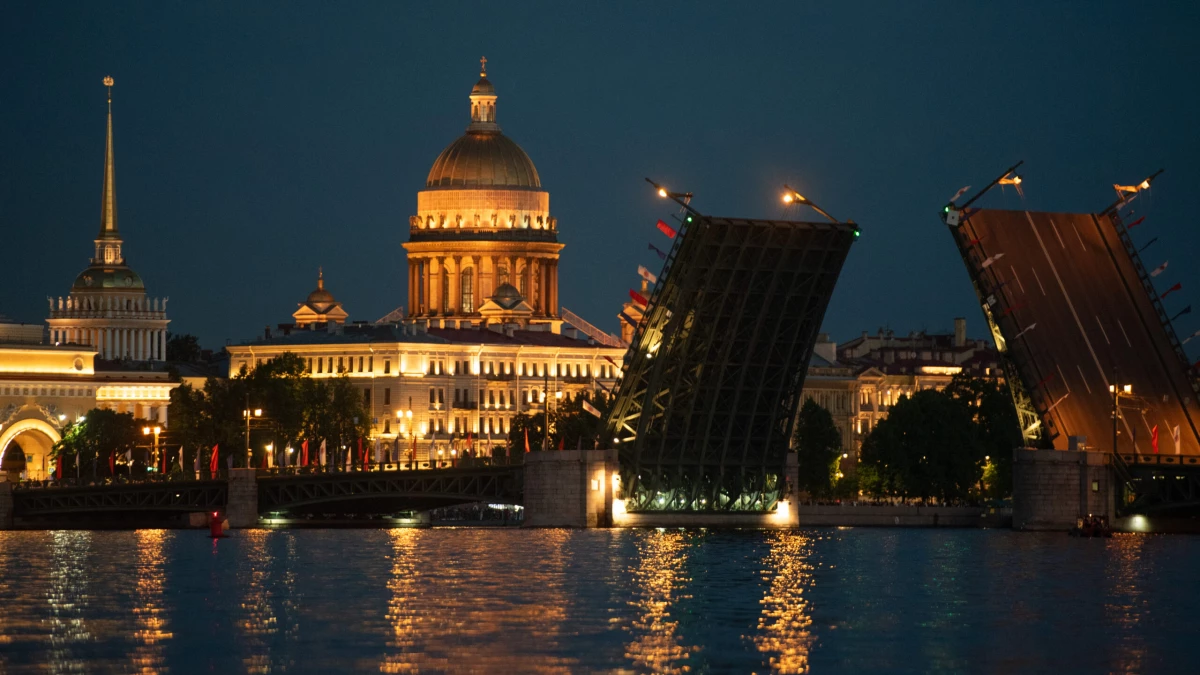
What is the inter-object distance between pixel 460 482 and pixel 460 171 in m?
70.6

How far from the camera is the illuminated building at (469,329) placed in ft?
430

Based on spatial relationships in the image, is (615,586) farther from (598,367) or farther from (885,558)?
(598,367)

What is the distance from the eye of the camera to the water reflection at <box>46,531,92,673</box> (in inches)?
1740

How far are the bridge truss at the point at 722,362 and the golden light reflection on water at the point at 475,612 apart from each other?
6110mm

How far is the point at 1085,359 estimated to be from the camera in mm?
79625

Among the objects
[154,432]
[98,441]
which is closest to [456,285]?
[154,432]

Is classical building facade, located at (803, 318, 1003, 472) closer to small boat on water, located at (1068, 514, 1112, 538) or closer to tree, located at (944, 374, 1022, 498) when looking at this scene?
tree, located at (944, 374, 1022, 498)

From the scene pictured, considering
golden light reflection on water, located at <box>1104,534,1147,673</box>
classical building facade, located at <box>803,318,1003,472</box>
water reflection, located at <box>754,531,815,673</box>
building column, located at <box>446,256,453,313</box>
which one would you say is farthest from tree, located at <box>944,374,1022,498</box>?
building column, located at <box>446,256,453,313</box>

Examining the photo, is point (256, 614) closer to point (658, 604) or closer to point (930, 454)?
point (658, 604)

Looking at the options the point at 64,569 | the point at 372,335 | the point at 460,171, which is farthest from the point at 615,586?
the point at 460,171

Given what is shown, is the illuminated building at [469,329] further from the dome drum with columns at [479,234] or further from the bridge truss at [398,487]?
the bridge truss at [398,487]

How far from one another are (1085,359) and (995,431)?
31513 mm

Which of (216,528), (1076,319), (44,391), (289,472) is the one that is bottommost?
(216,528)

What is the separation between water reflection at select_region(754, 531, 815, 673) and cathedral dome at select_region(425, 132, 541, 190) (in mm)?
81490
